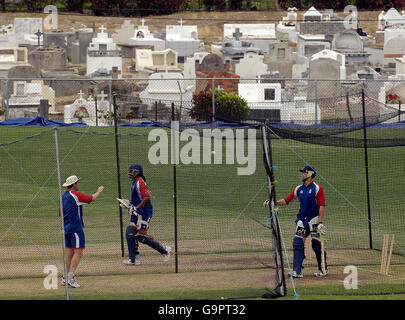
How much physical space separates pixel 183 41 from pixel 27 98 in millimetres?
25343

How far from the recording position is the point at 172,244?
50.4 ft

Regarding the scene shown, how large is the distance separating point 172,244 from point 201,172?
16.2ft

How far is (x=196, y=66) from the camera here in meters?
45.2

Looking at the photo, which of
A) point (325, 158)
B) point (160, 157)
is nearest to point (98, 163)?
point (160, 157)

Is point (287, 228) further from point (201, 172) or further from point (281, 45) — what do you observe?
point (281, 45)

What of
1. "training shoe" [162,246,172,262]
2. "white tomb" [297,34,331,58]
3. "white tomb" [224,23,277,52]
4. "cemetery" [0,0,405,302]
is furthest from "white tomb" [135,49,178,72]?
"training shoe" [162,246,172,262]

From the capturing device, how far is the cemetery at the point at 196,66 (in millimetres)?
35031

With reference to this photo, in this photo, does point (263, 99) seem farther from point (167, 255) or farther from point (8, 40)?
point (8, 40)

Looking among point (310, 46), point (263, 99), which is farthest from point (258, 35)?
point (263, 99)

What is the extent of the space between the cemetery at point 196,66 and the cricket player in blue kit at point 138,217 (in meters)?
10.4

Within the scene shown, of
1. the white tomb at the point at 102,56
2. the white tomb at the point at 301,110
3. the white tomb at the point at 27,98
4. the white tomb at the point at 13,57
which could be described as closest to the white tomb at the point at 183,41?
the white tomb at the point at 102,56

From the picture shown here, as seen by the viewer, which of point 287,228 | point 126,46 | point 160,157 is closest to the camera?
point 287,228

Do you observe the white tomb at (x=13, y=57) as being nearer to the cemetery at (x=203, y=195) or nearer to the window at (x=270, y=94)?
the cemetery at (x=203, y=195)

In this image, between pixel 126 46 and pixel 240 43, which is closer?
pixel 240 43
